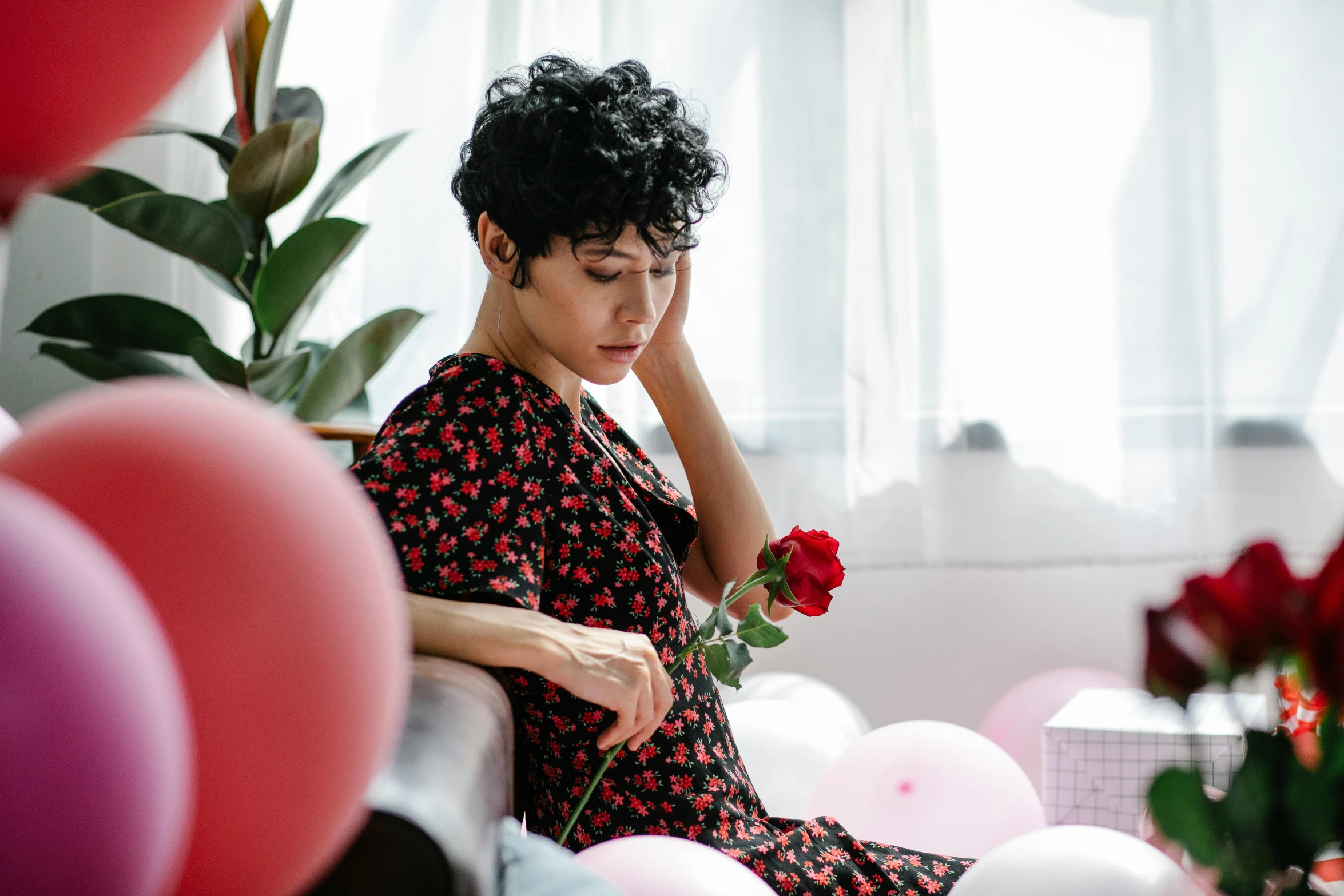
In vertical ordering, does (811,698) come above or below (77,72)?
below

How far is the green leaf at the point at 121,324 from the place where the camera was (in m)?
1.74

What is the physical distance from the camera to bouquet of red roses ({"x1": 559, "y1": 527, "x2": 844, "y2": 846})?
79cm

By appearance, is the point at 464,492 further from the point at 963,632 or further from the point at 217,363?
the point at 963,632

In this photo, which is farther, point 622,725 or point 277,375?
point 277,375

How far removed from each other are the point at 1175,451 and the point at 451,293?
1505mm

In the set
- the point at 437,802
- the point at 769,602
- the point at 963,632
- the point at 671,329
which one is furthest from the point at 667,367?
the point at 963,632

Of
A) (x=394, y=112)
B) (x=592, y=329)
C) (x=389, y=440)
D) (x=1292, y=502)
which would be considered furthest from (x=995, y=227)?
(x=389, y=440)

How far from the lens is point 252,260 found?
185 cm

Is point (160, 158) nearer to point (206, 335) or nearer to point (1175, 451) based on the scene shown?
point (206, 335)

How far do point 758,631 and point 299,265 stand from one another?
4.09ft

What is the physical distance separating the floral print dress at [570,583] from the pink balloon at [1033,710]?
35.7 inches

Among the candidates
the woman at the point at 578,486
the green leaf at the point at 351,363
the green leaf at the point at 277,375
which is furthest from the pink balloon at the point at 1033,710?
the green leaf at the point at 277,375

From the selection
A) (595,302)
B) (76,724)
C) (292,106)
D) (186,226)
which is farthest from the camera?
(292,106)

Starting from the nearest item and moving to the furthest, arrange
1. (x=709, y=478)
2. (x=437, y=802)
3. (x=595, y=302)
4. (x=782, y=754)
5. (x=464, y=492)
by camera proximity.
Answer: (x=437, y=802) → (x=464, y=492) → (x=595, y=302) → (x=709, y=478) → (x=782, y=754)
